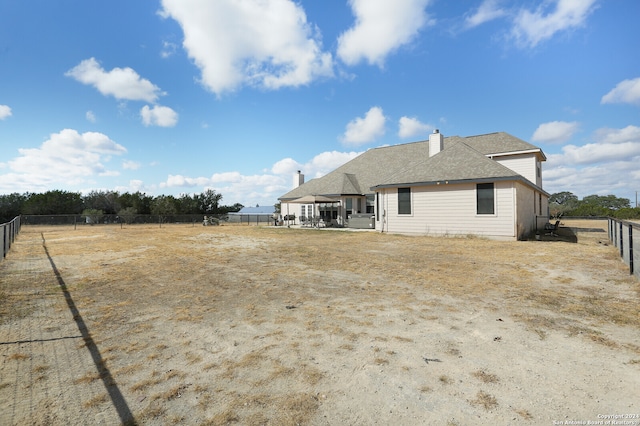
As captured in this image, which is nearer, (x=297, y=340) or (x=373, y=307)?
(x=297, y=340)

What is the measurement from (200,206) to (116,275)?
4824cm

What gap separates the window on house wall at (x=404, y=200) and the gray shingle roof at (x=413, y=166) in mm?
759

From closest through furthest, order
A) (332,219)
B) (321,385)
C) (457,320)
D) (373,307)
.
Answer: (321,385), (457,320), (373,307), (332,219)

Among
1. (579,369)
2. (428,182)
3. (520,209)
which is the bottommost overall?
(579,369)

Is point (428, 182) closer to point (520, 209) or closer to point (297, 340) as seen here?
point (520, 209)

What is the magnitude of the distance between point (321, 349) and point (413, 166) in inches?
673

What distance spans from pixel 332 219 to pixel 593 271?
63.8 ft

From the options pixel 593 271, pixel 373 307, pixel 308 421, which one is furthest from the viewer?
pixel 593 271

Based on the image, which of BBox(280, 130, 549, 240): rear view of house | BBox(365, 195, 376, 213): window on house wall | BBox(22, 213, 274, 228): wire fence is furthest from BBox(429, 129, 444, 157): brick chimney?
BBox(22, 213, 274, 228): wire fence

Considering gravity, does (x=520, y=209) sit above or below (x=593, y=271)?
above

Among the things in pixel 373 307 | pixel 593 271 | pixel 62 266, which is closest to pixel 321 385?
pixel 373 307

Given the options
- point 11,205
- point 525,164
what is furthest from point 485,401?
point 11,205

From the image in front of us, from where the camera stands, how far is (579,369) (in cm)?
292

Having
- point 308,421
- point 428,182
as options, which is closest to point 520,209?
point 428,182
